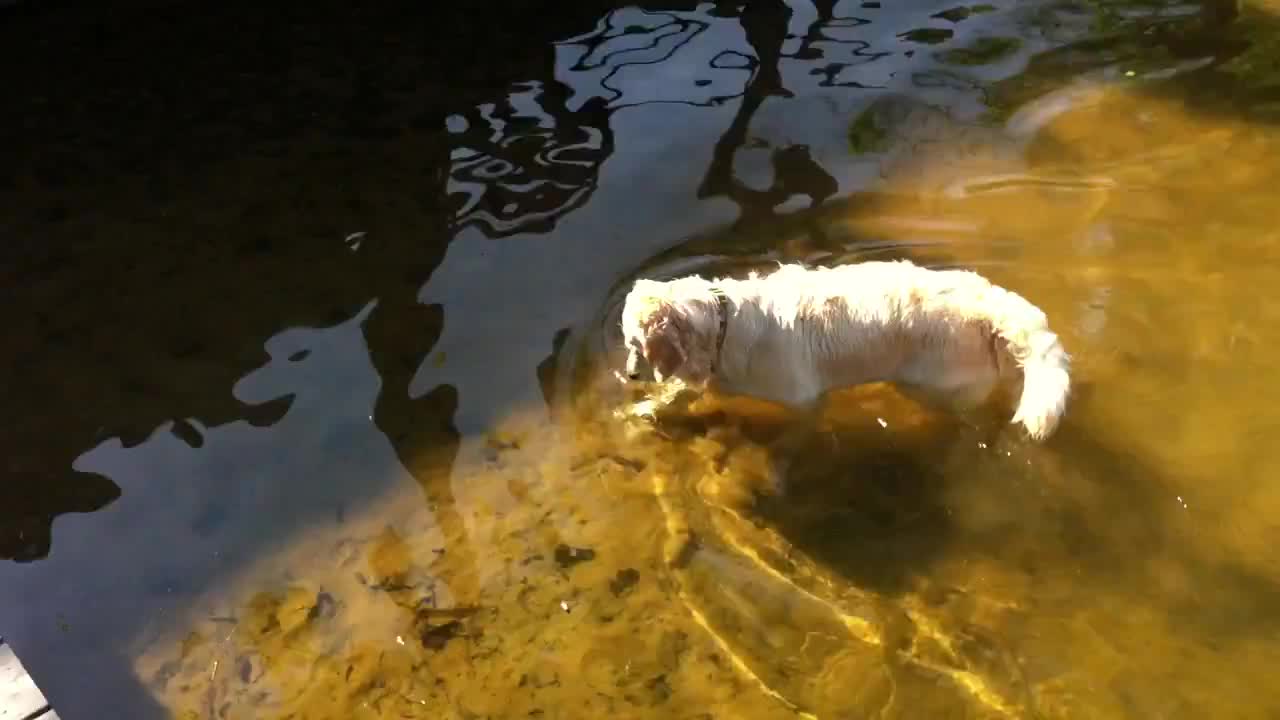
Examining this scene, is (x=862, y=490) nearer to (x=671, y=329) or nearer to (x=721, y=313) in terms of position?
(x=721, y=313)

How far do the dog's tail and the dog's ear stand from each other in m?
1.28

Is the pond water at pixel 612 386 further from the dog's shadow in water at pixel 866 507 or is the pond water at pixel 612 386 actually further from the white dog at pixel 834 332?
the white dog at pixel 834 332

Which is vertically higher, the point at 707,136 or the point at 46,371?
the point at 707,136

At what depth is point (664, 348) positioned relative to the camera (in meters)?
3.83

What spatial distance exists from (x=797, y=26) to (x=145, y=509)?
5379 millimetres

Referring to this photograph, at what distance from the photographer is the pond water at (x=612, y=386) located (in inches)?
141

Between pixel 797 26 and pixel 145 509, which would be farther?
pixel 797 26

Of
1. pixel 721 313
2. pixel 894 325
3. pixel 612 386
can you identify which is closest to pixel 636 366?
pixel 721 313

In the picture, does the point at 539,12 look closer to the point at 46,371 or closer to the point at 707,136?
the point at 707,136

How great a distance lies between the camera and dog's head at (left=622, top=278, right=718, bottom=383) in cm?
380

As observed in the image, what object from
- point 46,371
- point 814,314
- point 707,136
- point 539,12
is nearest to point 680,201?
point 707,136

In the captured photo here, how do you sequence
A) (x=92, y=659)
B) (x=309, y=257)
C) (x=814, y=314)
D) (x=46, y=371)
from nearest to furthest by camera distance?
(x=92, y=659), (x=814, y=314), (x=46, y=371), (x=309, y=257)

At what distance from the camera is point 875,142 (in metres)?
5.92

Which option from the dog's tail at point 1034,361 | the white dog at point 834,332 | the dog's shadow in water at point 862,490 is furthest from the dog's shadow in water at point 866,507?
the dog's tail at point 1034,361
